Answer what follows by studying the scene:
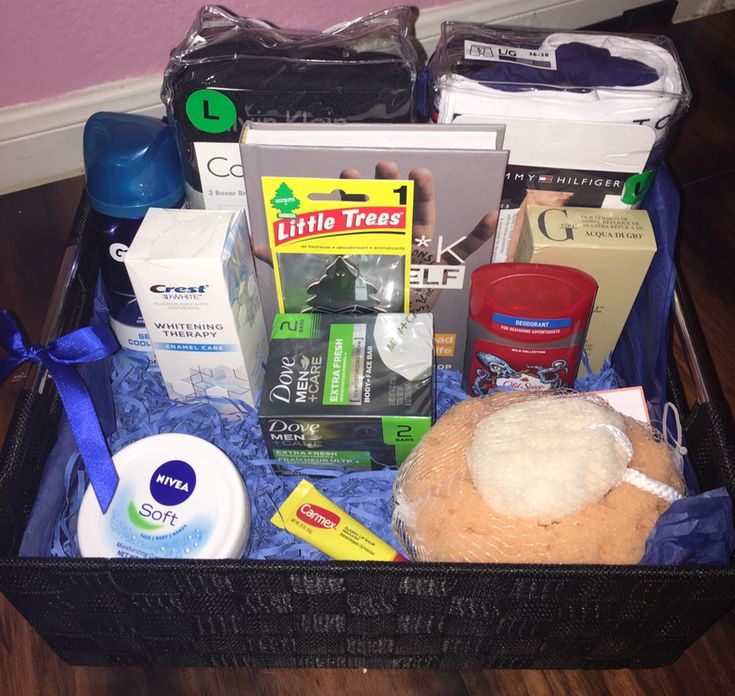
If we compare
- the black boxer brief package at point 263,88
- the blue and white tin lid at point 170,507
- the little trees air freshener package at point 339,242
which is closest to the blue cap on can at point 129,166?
the black boxer brief package at point 263,88

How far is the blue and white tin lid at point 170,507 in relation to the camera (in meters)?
0.63

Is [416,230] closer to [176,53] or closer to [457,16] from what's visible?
[176,53]

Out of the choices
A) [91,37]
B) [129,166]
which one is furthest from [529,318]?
[91,37]

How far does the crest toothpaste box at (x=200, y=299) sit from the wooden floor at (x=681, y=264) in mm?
266

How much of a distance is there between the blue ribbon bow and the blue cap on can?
0.13 meters

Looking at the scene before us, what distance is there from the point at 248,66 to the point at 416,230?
0.23 m

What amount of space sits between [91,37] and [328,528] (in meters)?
0.77

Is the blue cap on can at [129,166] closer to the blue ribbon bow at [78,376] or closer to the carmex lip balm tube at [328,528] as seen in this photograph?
the blue ribbon bow at [78,376]

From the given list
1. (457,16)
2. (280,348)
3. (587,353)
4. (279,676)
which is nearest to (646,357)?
(587,353)

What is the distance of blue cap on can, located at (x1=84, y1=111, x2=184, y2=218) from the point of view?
2.37ft

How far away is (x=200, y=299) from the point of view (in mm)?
667

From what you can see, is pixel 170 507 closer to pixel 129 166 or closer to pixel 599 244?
pixel 129 166

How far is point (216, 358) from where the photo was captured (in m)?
0.72

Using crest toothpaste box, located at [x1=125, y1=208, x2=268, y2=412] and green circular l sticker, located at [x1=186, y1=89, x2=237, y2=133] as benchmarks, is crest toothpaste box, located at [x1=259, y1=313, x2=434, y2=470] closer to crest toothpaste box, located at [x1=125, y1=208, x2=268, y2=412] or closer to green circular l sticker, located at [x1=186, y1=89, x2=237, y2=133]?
crest toothpaste box, located at [x1=125, y1=208, x2=268, y2=412]
